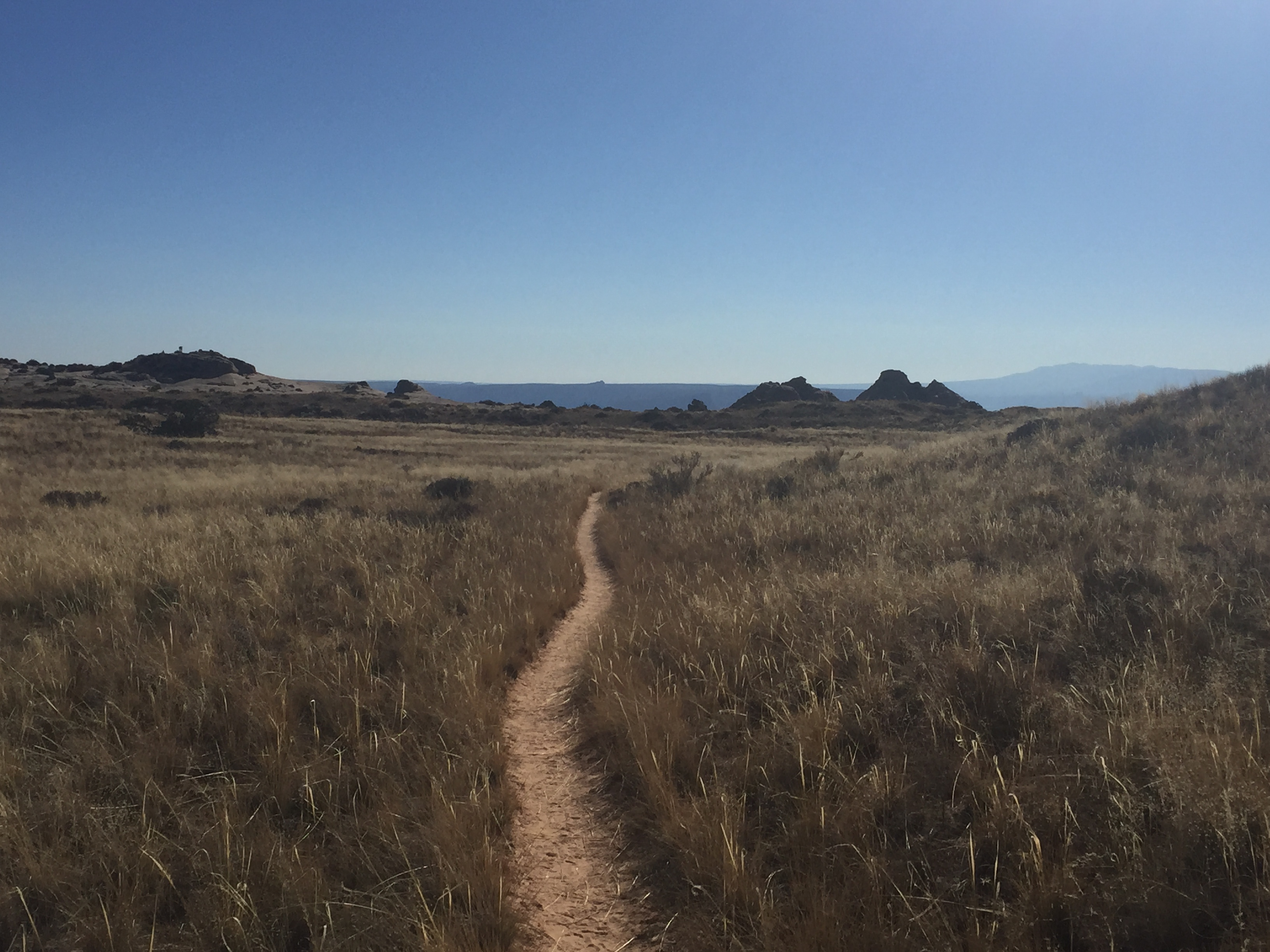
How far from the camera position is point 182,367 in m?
93.1

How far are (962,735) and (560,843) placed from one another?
2759 mm

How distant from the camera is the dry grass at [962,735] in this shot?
3125 mm

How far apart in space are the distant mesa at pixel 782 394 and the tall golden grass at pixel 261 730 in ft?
254

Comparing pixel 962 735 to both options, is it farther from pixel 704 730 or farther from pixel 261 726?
pixel 261 726

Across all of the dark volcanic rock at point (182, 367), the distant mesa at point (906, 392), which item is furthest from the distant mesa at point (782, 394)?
the dark volcanic rock at point (182, 367)

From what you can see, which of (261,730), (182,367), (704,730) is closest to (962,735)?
(704,730)

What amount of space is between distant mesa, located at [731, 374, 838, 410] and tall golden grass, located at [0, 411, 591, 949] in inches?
3042

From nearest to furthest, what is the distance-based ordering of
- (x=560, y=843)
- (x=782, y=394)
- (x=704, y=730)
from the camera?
(x=560, y=843), (x=704, y=730), (x=782, y=394)

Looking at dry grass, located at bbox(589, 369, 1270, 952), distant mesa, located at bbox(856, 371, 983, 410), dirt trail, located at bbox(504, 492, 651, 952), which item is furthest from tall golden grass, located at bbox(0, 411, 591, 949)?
distant mesa, located at bbox(856, 371, 983, 410)

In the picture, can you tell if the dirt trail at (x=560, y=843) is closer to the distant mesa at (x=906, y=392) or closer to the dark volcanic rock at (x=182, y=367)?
the distant mesa at (x=906, y=392)

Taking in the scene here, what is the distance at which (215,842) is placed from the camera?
156 inches

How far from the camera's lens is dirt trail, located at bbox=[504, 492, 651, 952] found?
3.62 m

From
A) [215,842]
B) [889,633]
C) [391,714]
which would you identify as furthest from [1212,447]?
[215,842]

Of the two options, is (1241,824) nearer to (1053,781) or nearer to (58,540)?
(1053,781)
